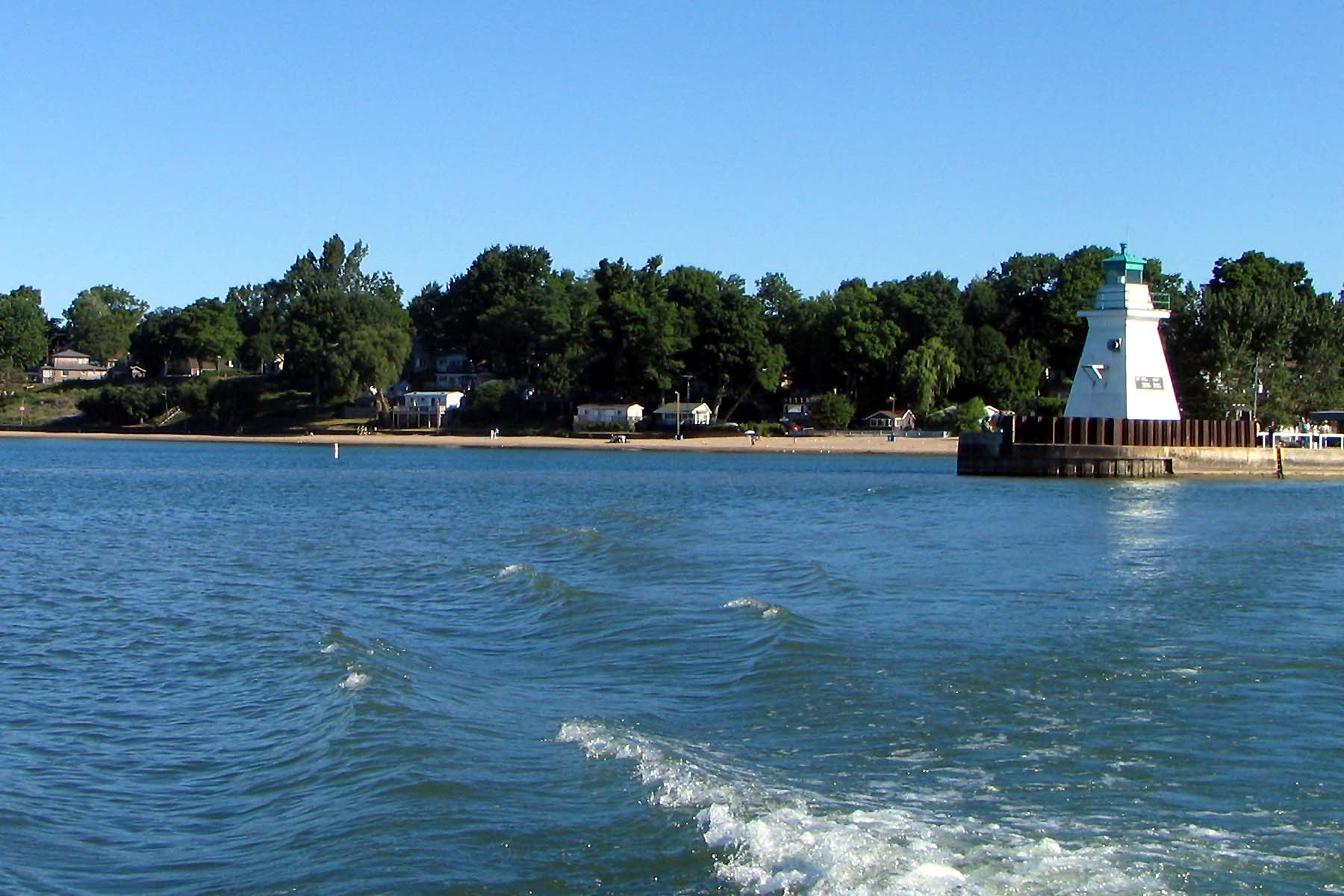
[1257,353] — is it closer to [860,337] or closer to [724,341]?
[860,337]

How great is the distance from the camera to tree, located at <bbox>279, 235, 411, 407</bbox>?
4333 inches

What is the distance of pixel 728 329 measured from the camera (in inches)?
3954

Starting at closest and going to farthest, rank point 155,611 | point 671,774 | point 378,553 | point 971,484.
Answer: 1. point 671,774
2. point 155,611
3. point 378,553
4. point 971,484

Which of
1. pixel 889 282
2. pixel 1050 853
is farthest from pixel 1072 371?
pixel 1050 853

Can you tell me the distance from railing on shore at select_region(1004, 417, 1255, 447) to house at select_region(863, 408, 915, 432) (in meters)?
36.6

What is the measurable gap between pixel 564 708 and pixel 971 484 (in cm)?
4275

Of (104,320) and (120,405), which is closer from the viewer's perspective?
(120,405)

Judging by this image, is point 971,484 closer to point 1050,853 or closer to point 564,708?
point 564,708

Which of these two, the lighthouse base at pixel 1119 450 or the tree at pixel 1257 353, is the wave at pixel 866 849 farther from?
the tree at pixel 1257 353

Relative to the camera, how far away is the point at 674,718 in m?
13.1

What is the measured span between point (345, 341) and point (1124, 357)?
67.5m

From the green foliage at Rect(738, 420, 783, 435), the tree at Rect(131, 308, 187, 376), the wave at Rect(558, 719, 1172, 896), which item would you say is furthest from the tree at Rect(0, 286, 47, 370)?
the wave at Rect(558, 719, 1172, 896)

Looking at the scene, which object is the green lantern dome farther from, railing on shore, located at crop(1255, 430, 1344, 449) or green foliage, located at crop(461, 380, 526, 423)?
green foliage, located at crop(461, 380, 526, 423)

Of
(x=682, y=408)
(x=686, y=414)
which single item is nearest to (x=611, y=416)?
(x=682, y=408)
